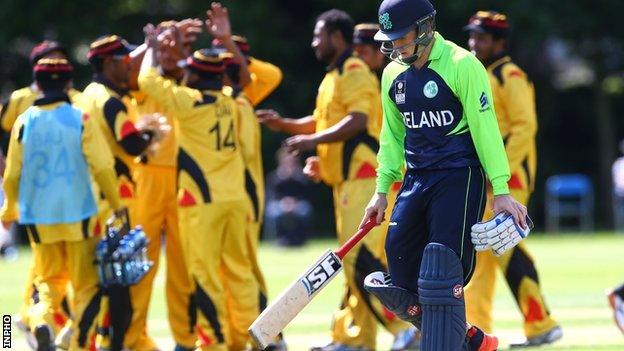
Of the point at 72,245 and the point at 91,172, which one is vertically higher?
the point at 91,172

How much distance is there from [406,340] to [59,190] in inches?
120

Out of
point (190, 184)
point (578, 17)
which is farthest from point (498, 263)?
point (578, 17)

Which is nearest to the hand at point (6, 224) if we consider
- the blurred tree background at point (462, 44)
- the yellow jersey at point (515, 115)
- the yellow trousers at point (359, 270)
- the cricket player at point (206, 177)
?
the cricket player at point (206, 177)

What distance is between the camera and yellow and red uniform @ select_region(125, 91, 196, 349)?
11945 mm

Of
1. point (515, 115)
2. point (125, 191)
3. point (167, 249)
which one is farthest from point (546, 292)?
point (125, 191)

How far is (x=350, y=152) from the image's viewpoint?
471 inches

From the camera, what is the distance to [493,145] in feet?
27.9

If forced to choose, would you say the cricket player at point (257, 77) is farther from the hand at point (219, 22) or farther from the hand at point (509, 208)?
the hand at point (509, 208)

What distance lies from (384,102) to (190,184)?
261cm

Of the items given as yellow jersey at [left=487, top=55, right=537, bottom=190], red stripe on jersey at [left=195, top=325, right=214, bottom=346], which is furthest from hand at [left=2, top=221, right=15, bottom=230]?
yellow jersey at [left=487, top=55, right=537, bottom=190]

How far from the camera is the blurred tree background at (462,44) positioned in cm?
3106

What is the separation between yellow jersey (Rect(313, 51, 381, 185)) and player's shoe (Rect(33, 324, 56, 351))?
2.83 meters

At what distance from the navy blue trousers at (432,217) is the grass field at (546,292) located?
3197 millimetres

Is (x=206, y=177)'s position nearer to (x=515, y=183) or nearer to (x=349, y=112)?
(x=349, y=112)
